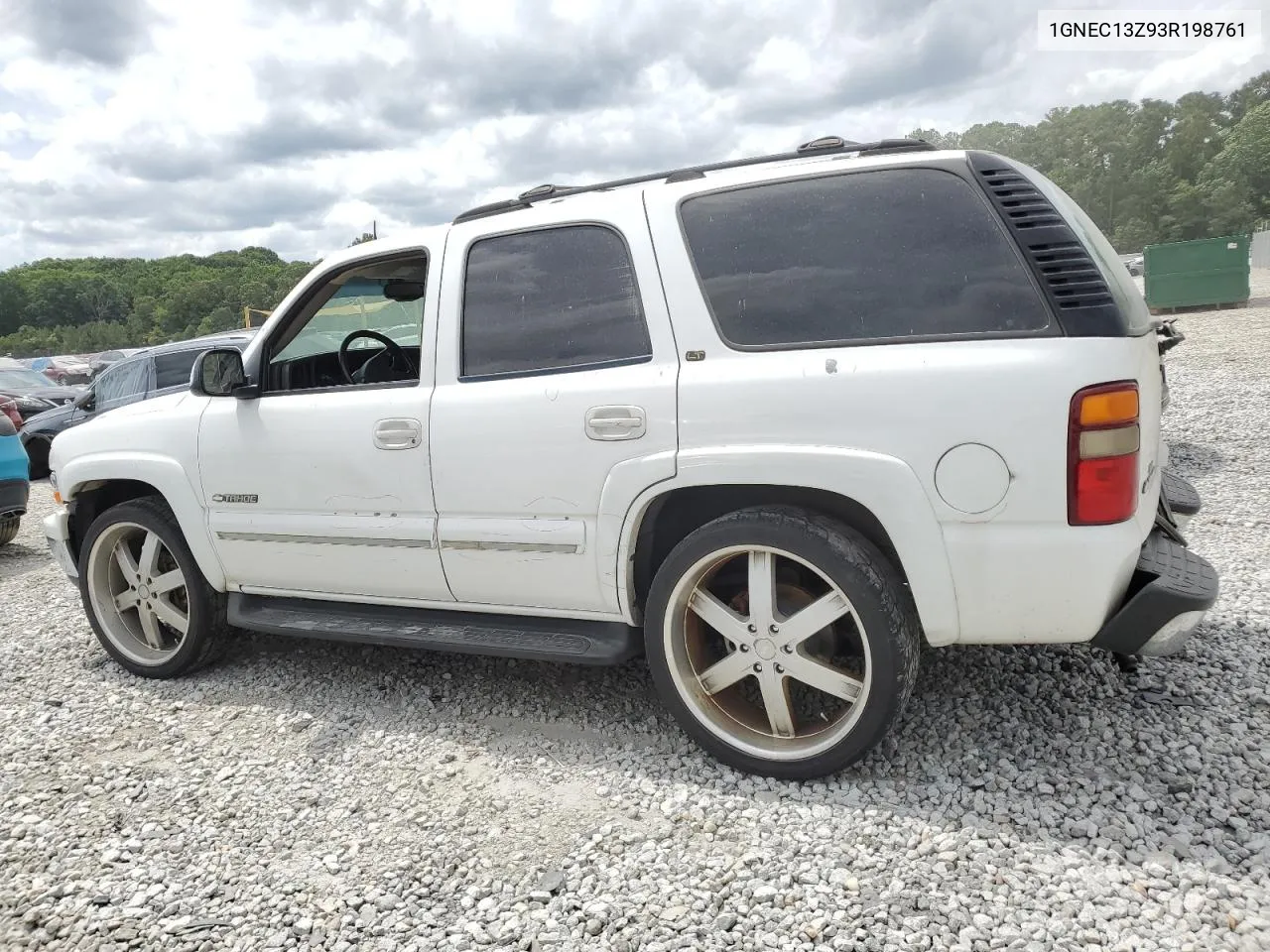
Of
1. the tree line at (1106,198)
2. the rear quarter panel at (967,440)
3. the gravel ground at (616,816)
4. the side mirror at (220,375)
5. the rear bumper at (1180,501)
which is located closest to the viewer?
the gravel ground at (616,816)

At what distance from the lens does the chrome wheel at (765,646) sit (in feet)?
9.20

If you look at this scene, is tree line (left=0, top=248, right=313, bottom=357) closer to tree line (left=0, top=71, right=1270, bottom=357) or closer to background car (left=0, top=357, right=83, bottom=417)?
tree line (left=0, top=71, right=1270, bottom=357)

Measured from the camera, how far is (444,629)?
344 cm

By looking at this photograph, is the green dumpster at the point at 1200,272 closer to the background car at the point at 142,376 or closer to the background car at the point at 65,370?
the background car at the point at 142,376

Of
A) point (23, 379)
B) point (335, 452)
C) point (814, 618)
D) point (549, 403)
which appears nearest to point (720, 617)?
point (814, 618)

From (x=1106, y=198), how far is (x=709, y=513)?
100935 millimetres

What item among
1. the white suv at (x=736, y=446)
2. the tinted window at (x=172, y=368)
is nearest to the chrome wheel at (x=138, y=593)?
the white suv at (x=736, y=446)

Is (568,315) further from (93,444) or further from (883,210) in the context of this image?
(93,444)

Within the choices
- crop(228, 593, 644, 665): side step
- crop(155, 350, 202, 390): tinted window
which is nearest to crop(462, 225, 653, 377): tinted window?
crop(228, 593, 644, 665): side step

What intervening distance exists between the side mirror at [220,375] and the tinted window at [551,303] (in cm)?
107

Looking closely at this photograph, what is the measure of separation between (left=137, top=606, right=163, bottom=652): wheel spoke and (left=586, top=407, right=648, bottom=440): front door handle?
2633 mm

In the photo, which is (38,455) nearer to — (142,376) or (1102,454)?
(142,376)

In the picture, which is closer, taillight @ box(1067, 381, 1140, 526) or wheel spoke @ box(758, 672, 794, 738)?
taillight @ box(1067, 381, 1140, 526)

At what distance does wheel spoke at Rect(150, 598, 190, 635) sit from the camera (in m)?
4.19
